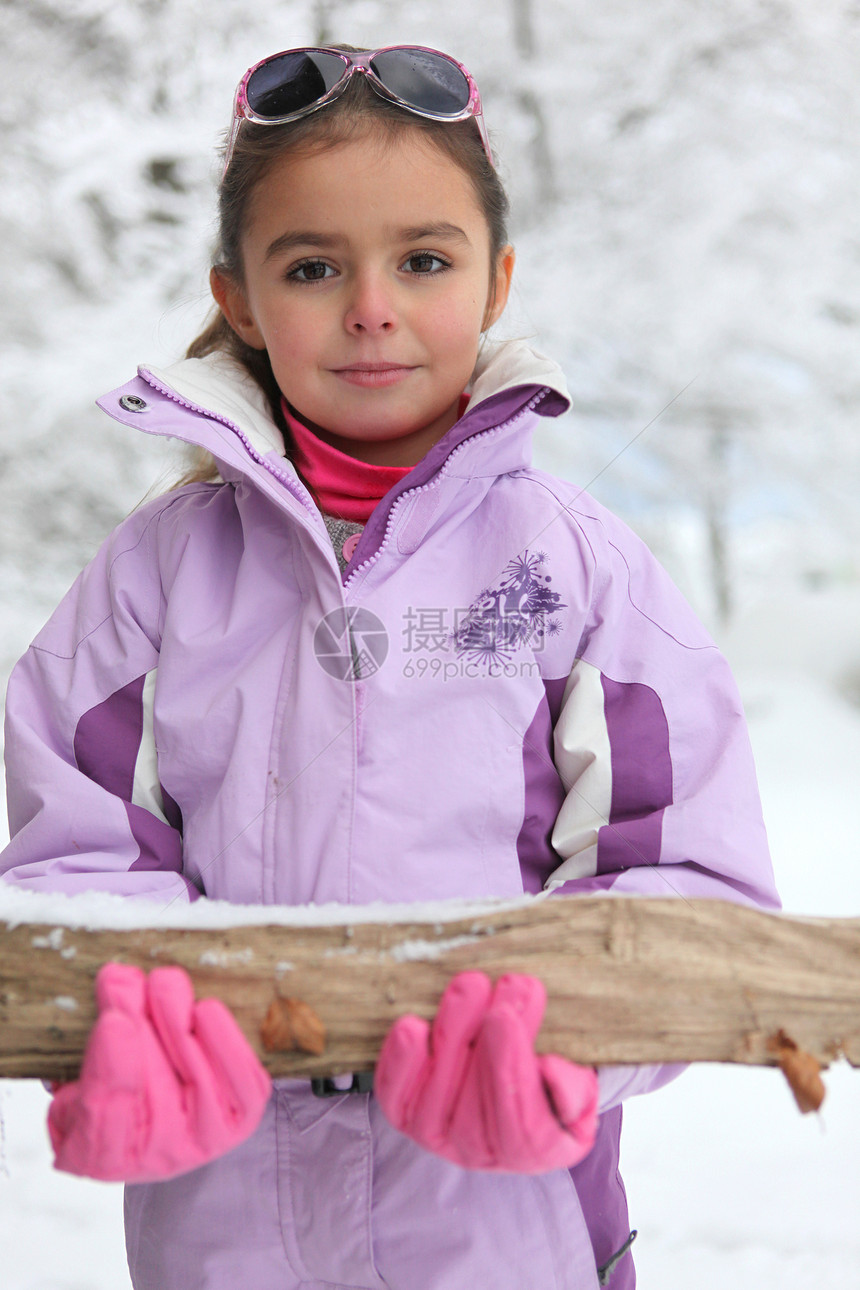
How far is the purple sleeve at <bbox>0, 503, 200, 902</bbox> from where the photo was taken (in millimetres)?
937

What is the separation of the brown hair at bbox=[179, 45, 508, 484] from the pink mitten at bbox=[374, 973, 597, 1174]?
633 millimetres

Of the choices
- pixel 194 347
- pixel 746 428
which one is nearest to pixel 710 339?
pixel 746 428

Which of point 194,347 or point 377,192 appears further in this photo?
point 194,347

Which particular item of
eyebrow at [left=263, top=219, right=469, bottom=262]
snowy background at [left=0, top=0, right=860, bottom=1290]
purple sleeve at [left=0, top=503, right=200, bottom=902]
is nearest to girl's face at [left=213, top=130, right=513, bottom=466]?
eyebrow at [left=263, top=219, right=469, bottom=262]

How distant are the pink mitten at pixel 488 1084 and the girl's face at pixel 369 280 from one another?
0.55 meters

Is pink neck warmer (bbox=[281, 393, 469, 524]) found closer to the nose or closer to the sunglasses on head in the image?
the nose

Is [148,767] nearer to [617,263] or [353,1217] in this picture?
[353,1217]

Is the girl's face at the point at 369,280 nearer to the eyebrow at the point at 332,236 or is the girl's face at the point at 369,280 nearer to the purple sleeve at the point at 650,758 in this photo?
the eyebrow at the point at 332,236

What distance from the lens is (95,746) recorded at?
980 millimetres

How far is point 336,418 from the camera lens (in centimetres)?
101

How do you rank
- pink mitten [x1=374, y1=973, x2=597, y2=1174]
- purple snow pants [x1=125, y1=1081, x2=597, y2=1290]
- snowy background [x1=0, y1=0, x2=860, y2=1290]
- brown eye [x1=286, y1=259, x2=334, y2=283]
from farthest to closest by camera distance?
snowy background [x1=0, y1=0, x2=860, y2=1290]
brown eye [x1=286, y1=259, x2=334, y2=283]
purple snow pants [x1=125, y1=1081, x2=597, y2=1290]
pink mitten [x1=374, y1=973, x2=597, y2=1174]

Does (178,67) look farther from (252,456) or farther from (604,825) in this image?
(604,825)

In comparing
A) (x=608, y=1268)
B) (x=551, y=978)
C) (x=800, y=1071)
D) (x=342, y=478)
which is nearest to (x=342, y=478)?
(x=342, y=478)

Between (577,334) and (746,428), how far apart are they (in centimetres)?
57
